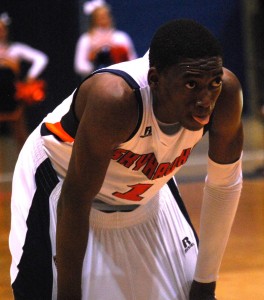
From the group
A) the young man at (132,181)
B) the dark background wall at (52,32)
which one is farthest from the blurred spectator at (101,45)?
the young man at (132,181)

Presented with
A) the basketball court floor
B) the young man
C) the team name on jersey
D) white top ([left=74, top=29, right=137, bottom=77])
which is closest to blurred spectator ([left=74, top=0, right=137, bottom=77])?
white top ([left=74, top=29, right=137, bottom=77])

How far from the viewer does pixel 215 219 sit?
8.54 feet

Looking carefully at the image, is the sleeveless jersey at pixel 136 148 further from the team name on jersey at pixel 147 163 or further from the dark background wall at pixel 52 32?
the dark background wall at pixel 52 32

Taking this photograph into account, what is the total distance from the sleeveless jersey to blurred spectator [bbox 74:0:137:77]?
5.23 metres

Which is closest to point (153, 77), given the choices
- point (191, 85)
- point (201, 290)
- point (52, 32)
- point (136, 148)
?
point (191, 85)

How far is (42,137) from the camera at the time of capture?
8.35 ft

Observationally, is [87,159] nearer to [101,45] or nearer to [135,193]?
[135,193]

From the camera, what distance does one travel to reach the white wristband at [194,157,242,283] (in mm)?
2596

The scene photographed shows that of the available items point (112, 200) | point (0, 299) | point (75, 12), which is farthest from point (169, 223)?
point (75, 12)

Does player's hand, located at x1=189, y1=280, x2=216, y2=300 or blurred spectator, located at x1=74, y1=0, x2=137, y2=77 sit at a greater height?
player's hand, located at x1=189, y1=280, x2=216, y2=300

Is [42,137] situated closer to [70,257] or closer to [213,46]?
[70,257]

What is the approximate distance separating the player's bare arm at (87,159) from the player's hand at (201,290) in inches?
20.5

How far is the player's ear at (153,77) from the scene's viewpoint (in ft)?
7.12

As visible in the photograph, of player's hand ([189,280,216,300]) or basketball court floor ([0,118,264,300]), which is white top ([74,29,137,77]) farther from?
player's hand ([189,280,216,300])
